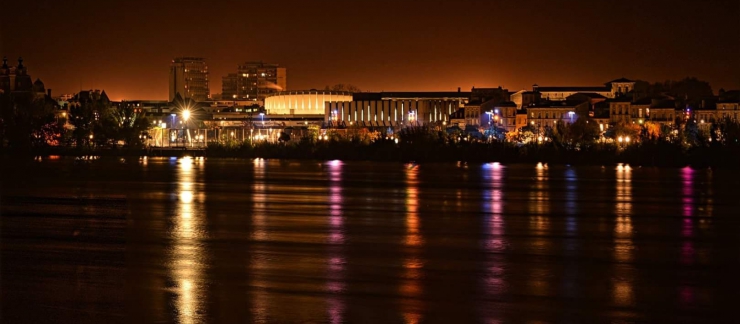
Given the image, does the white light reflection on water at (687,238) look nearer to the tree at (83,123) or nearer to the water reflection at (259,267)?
A: the water reflection at (259,267)

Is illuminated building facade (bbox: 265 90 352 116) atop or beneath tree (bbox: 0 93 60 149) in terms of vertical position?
atop

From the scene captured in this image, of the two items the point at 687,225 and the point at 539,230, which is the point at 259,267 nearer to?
the point at 539,230

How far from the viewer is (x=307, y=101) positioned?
177 meters

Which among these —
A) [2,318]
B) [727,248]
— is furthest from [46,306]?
[727,248]

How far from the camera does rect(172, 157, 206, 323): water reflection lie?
37.3ft

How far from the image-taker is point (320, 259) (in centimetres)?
1492

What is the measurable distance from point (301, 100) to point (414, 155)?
115m

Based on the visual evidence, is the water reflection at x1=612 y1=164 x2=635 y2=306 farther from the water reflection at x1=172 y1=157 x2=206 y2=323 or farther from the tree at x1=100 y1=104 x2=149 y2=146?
the tree at x1=100 y1=104 x2=149 y2=146

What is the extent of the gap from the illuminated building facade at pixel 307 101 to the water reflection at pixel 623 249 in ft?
481

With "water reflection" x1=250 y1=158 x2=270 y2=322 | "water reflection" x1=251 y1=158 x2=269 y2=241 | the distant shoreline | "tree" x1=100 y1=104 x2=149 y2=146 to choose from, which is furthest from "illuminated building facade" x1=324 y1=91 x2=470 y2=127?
"water reflection" x1=250 y1=158 x2=270 y2=322

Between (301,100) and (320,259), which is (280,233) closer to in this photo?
(320,259)

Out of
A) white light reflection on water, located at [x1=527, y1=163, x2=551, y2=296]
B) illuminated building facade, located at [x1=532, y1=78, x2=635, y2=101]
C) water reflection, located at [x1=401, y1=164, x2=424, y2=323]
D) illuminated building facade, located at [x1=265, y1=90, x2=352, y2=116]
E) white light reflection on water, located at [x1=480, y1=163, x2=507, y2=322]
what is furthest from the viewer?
illuminated building facade, located at [x1=265, y1=90, x2=352, y2=116]

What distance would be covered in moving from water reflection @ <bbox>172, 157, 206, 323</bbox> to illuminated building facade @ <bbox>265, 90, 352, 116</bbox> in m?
150

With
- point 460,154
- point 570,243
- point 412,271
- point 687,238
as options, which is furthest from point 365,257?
point 460,154
